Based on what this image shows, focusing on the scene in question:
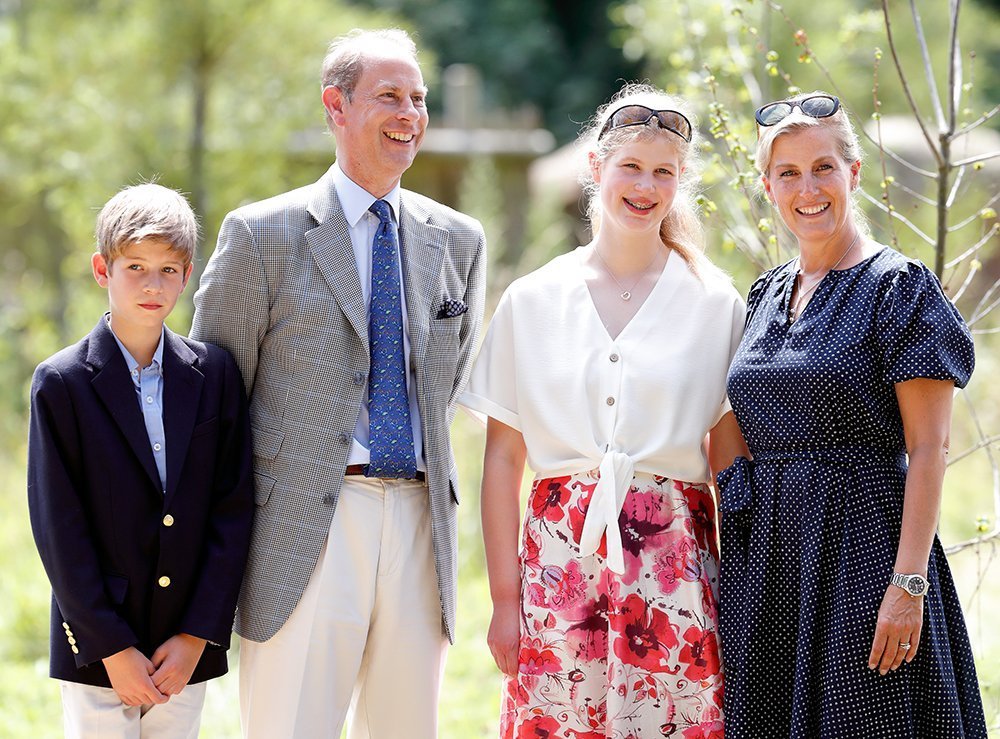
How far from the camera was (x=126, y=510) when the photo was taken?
2.50 metres

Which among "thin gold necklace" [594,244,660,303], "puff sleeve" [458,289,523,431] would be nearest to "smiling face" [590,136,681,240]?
"thin gold necklace" [594,244,660,303]

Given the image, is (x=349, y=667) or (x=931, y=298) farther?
(x=349, y=667)

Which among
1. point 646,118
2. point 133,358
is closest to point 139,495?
point 133,358

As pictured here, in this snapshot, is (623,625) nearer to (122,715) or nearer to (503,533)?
(503,533)

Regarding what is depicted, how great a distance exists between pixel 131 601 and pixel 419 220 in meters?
1.12

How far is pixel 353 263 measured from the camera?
281 cm

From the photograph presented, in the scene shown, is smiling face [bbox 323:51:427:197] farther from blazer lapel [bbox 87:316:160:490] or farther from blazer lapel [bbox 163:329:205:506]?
blazer lapel [bbox 87:316:160:490]

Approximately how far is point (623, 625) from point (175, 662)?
96cm

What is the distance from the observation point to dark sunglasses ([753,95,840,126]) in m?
2.64

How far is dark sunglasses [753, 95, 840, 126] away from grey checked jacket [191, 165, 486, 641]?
0.89 metres

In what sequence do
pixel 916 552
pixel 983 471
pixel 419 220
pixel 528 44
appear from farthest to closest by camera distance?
1. pixel 528 44
2. pixel 983 471
3. pixel 419 220
4. pixel 916 552

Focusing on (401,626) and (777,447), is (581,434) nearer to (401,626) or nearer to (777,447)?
(777,447)

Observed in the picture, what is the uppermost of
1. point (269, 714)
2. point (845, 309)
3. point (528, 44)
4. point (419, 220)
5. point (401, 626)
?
point (528, 44)

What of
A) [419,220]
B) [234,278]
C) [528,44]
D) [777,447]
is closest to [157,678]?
[234,278]
